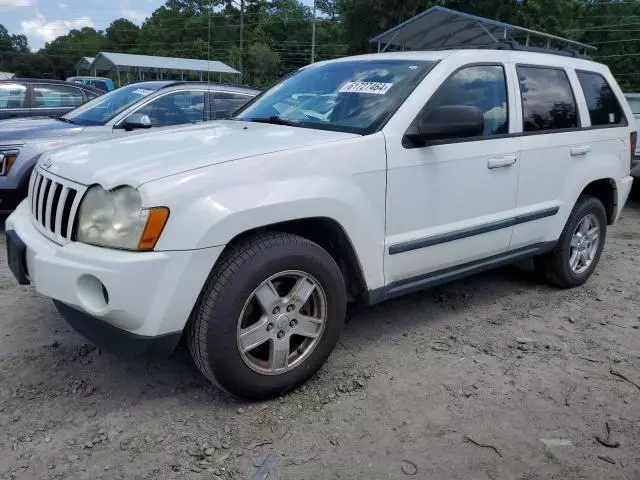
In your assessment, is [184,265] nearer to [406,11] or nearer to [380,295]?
[380,295]

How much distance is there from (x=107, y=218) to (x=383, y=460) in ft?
5.15

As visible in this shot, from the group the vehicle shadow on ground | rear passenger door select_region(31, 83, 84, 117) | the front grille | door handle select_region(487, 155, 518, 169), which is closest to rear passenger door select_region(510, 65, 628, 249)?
door handle select_region(487, 155, 518, 169)

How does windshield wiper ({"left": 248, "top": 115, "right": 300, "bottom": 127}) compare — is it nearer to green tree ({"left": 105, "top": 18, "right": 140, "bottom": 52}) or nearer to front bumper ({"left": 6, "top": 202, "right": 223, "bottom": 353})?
front bumper ({"left": 6, "top": 202, "right": 223, "bottom": 353})

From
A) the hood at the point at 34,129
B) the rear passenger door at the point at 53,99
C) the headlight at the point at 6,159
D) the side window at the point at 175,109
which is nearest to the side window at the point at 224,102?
the side window at the point at 175,109

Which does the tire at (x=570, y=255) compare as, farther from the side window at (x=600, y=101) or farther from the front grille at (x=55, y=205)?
the front grille at (x=55, y=205)

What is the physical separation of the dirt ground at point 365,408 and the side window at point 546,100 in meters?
1.39

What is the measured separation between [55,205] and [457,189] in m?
2.20

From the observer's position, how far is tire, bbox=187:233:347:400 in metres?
2.54

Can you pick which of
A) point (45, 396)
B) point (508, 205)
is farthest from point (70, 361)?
point (508, 205)

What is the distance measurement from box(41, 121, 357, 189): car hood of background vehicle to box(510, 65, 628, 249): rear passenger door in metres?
1.55

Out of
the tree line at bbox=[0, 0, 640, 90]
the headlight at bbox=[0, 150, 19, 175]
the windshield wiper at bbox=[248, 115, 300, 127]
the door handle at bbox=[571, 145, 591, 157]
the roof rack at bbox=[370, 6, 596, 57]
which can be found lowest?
the headlight at bbox=[0, 150, 19, 175]

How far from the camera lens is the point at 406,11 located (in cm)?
2844

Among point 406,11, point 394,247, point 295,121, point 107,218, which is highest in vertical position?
point 406,11

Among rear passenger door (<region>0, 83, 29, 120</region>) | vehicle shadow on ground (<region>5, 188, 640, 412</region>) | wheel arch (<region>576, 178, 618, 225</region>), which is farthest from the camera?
rear passenger door (<region>0, 83, 29, 120</region>)
